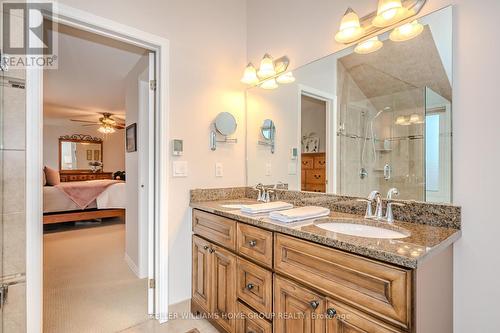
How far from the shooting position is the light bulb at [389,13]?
1356 mm

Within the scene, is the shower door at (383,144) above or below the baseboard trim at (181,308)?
above

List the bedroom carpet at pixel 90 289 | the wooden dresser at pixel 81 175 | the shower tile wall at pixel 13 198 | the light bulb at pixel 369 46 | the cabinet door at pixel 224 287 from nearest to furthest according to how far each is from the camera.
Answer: the shower tile wall at pixel 13 198 < the light bulb at pixel 369 46 < the cabinet door at pixel 224 287 < the bedroom carpet at pixel 90 289 < the wooden dresser at pixel 81 175

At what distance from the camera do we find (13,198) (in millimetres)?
1401

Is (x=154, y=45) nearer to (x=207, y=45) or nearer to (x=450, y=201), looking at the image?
(x=207, y=45)

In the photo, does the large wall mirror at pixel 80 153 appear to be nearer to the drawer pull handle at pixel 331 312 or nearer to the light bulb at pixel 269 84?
the light bulb at pixel 269 84

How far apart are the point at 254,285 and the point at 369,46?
1.61 metres

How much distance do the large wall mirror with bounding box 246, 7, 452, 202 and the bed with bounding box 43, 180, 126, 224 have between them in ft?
13.2

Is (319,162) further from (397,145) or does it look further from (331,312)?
(331,312)

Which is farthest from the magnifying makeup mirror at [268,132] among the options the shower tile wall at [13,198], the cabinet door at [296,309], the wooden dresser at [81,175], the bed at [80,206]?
the wooden dresser at [81,175]

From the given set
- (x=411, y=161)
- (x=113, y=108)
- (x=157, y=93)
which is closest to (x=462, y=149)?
(x=411, y=161)

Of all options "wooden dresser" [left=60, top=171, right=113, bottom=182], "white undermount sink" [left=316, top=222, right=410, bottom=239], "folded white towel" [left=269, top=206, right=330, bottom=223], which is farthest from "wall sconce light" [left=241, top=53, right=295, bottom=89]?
"wooden dresser" [left=60, top=171, right=113, bottom=182]

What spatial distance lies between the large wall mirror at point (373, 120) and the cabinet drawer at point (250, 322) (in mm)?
943

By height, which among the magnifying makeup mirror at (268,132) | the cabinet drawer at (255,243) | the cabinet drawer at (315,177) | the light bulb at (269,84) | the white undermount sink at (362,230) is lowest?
the cabinet drawer at (255,243)

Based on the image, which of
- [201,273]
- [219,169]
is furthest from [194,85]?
[201,273]
